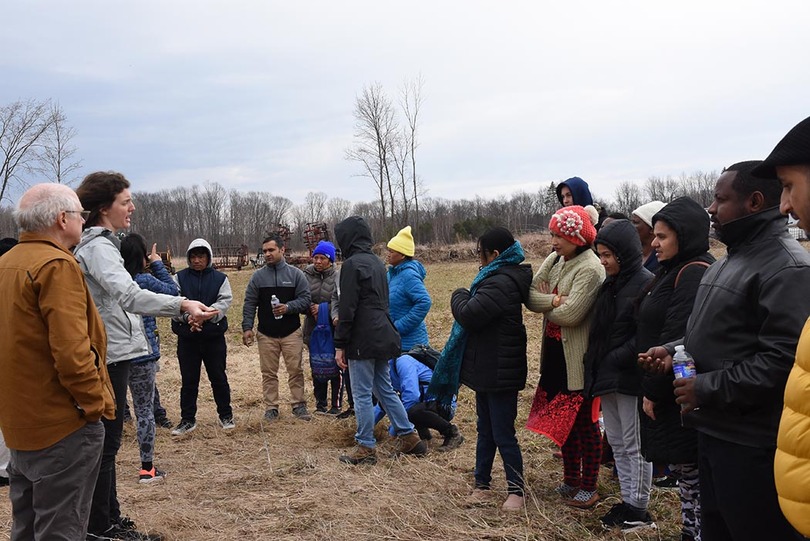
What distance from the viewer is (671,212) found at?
3484 mm

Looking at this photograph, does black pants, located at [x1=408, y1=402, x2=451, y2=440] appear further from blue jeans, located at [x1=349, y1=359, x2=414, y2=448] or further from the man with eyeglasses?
the man with eyeglasses

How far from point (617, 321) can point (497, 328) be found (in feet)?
2.92

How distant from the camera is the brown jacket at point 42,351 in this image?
9.98ft

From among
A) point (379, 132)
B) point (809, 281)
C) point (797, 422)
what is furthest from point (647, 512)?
point (379, 132)

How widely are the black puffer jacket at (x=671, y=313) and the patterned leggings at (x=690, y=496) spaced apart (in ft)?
0.82

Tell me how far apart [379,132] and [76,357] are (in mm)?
42528

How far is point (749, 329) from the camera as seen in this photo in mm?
2512

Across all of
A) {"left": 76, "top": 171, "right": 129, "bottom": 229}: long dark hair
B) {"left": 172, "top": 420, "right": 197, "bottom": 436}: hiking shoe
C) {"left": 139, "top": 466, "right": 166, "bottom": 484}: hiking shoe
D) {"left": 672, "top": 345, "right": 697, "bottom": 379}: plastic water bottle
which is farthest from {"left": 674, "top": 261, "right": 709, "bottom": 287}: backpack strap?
{"left": 172, "top": 420, "right": 197, "bottom": 436}: hiking shoe

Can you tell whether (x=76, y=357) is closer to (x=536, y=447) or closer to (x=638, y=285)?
(x=638, y=285)

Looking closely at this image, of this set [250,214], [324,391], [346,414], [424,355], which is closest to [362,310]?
[424,355]

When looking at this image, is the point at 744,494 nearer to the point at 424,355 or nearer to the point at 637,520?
the point at 637,520

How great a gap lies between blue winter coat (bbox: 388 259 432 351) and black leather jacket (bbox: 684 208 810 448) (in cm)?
380

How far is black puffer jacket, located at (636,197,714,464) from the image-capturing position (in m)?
3.22

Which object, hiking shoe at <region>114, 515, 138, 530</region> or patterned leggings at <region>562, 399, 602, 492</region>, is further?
patterned leggings at <region>562, 399, 602, 492</region>
